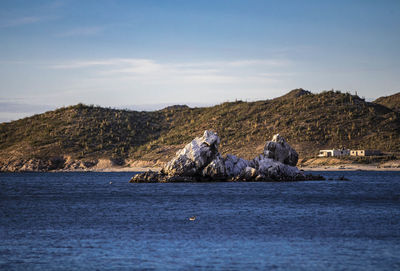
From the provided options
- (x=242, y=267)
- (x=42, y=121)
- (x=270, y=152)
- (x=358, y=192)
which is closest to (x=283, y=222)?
(x=242, y=267)

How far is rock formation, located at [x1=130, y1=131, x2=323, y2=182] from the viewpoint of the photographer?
243ft

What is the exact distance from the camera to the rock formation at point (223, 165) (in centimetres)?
7412

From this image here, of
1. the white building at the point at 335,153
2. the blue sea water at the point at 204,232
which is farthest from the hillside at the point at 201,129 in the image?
the blue sea water at the point at 204,232

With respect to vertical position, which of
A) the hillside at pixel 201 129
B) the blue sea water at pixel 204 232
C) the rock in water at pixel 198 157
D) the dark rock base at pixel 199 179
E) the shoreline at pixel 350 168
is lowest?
the blue sea water at pixel 204 232

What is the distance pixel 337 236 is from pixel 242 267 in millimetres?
9709

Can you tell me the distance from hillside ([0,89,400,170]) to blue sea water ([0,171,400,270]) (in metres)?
65.9

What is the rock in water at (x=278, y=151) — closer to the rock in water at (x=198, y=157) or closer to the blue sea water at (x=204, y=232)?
the rock in water at (x=198, y=157)

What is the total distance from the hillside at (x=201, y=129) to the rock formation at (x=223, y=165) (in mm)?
40104

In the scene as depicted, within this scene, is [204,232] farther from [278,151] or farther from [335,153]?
[335,153]

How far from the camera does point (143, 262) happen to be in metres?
24.0

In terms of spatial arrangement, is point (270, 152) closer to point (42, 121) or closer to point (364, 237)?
point (364, 237)

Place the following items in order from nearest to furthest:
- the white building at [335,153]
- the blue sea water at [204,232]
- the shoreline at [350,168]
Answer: the blue sea water at [204,232], the shoreline at [350,168], the white building at [335,153]

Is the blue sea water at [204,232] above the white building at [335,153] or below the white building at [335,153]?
below

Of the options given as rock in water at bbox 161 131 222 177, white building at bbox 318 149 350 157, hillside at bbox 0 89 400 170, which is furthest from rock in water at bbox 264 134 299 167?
hillside at bbox 0 89 400 170
